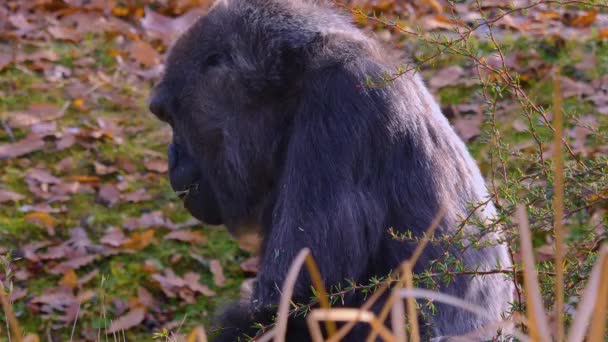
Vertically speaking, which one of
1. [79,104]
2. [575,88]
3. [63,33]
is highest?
[575,88]

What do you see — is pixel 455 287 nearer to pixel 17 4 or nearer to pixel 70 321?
pixel 70 321

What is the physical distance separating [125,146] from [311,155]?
2.70 meters

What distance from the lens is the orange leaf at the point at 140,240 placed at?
445 cm

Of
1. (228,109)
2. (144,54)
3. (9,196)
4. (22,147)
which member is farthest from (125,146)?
(228,109)

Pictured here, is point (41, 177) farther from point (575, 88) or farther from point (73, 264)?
point (575, 88)

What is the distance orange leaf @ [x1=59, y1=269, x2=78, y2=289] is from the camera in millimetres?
4182

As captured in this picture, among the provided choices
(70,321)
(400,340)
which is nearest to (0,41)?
(70,321)

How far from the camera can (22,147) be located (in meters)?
4.96

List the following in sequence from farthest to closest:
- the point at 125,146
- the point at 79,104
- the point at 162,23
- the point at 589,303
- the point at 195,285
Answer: the point at 162,23 < the point at 79,104 < the point at 125,146 < the point at 195,285 < the point at 589,303

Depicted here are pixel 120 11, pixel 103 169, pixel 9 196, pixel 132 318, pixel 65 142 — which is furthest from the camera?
pixel 120 11

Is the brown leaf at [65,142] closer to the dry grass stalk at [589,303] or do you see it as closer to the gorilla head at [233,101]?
the gorilla head at [233,101]

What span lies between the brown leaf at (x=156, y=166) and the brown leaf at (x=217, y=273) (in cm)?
79

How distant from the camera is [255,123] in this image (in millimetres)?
3014

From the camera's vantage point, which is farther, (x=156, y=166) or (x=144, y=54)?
(x=144, y=54)
